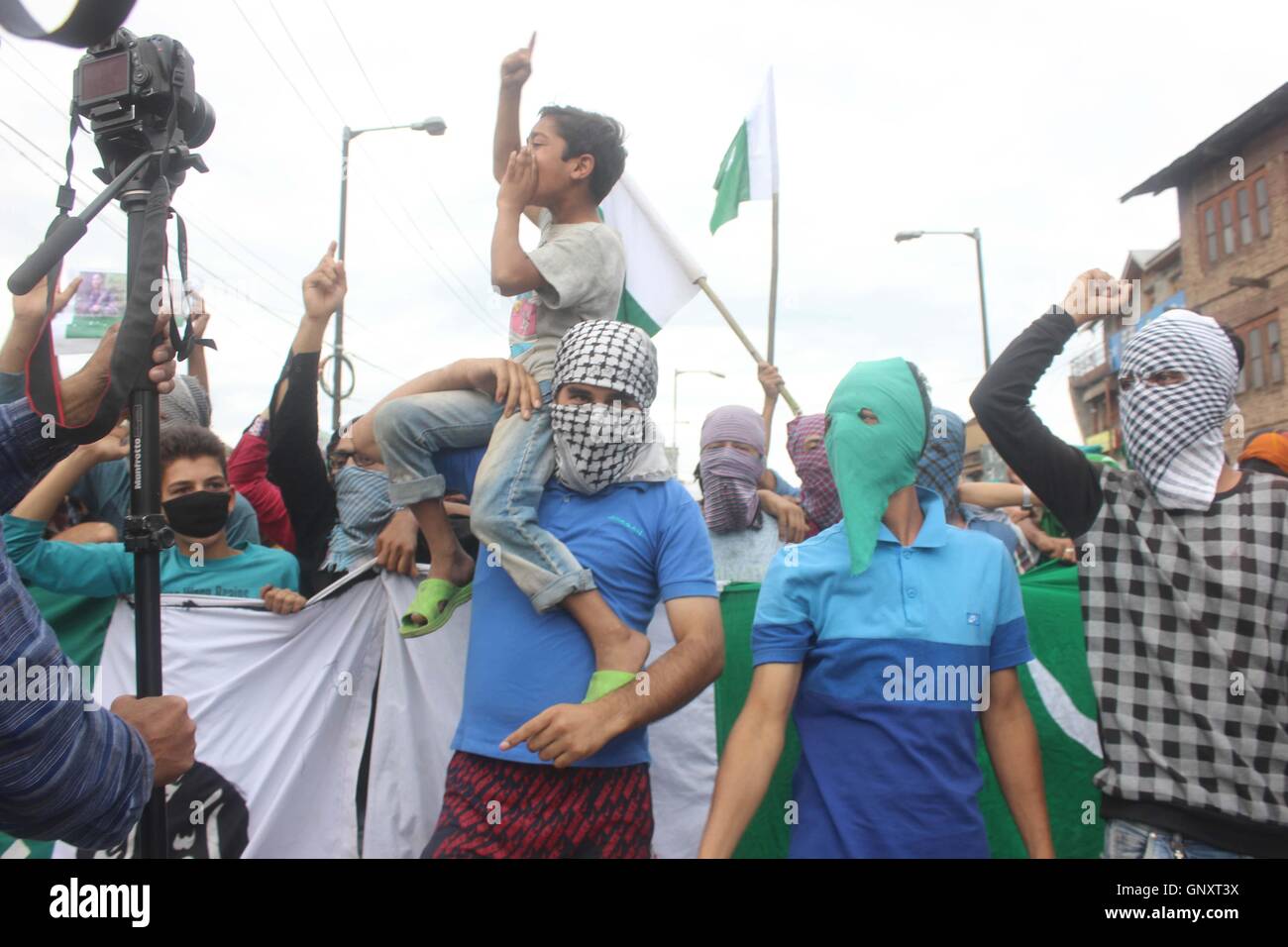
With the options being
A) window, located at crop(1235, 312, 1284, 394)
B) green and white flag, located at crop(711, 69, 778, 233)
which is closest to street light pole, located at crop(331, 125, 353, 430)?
green and white flag, located at crop(711, 69, 778, 233)

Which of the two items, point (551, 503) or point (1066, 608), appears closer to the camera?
point (551, 503)

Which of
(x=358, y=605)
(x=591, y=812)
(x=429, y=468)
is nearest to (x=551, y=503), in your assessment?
(x=429, y=468)

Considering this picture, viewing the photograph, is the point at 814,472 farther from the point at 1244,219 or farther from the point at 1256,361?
the point at 1244,219

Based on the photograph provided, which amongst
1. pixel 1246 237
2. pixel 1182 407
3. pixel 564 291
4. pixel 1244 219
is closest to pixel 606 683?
pixel 564 291

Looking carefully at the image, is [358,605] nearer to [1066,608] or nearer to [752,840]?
[752,840]

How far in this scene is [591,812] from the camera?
2387mm

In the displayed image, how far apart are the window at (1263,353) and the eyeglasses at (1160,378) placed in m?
27.2

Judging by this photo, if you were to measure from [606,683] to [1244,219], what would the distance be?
30.6 metres

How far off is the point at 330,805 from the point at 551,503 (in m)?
1.53

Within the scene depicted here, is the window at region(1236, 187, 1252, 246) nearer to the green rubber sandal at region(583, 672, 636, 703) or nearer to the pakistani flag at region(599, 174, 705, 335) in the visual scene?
the pakistani flag at region(599, 174, 705, 335)

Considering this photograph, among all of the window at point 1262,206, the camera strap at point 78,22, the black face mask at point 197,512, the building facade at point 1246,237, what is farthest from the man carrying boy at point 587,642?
the window at point 1262,206

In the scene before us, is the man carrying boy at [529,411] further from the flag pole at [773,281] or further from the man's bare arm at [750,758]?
the flag pole at [773,281]

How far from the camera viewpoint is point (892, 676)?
86.6 inches

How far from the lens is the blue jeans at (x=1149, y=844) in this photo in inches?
82.1
